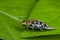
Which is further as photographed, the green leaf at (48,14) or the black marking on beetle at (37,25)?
the black marking on beetle at (37,25)

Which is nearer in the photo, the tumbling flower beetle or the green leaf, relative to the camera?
the green leaf

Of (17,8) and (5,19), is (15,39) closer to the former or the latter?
(5,19)

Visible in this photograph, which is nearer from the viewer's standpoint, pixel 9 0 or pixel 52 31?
pixel 52 31

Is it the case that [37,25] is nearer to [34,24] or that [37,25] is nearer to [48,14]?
[34,24]

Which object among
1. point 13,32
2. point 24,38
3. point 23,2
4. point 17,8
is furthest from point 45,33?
point 23,2

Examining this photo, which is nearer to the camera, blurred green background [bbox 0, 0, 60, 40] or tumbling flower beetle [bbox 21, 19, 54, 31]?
blurred green background [bbox 0, 0, 60, 40]

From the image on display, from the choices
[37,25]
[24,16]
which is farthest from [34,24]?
[24,16]
